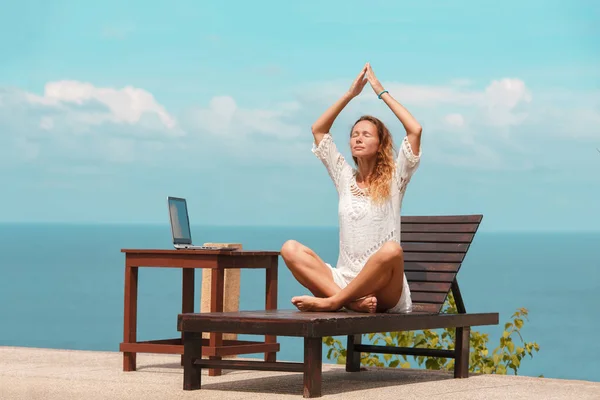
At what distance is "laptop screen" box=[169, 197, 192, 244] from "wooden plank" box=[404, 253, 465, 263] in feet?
4.57

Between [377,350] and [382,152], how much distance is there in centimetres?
129

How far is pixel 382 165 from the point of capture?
642cm

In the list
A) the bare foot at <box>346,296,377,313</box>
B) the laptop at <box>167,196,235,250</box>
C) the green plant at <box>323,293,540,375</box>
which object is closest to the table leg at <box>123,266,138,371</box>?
the laptop at <box>167,196,235,250</box>

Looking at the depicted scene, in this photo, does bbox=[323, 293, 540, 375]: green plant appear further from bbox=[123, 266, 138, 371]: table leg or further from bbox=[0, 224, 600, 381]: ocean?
bbox=[0, 224, 600, 381]: ocean

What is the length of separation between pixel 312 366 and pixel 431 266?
5.61 ft

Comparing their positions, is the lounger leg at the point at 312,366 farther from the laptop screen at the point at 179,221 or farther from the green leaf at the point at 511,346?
the green leaf at the point at 511,346

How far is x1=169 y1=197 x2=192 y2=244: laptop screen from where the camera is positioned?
736 cm

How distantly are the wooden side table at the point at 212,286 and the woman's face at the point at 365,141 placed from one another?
0.85 meters

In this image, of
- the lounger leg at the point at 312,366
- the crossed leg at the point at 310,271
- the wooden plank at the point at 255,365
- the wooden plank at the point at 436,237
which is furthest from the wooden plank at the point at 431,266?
the lounger leg at the point at 312,366

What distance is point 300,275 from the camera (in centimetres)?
622

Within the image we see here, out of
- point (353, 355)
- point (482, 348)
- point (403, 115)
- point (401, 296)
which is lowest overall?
point (482, 348)

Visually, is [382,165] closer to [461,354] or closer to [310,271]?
[310,271]

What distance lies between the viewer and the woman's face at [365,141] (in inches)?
251

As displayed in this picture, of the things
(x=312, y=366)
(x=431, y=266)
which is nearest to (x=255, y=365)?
(x=312, y=366)
